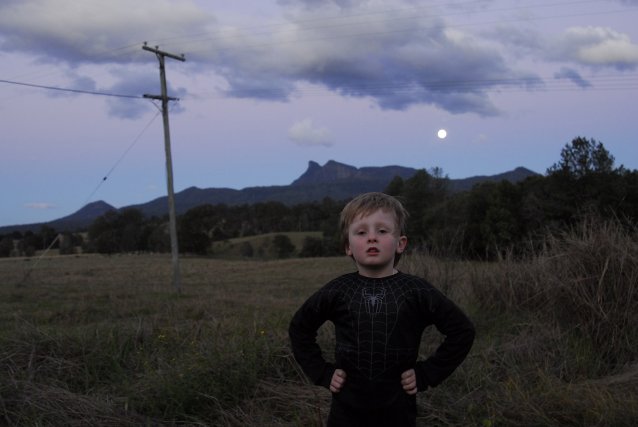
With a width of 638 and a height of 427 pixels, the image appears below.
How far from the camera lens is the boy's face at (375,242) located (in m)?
2.41

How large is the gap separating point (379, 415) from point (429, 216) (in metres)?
34.9

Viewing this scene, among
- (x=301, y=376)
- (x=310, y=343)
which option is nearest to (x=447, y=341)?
(x=310, y=343)

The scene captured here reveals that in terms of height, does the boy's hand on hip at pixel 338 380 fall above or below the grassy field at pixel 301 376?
above

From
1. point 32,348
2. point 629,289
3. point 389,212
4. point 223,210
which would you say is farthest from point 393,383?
point 223,210

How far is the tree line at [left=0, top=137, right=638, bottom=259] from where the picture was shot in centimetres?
2547

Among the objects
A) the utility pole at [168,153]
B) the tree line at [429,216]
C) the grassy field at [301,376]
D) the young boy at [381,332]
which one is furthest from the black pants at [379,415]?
the utility pole at [168,153]

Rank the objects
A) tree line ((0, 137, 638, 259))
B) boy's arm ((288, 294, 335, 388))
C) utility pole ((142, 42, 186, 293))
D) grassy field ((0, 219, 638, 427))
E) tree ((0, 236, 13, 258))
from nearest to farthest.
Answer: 1. boy's arm ((288, 294, 335, 388))
2. grassy field ((0, 219, 638, 427))
3. utility pole ((142, 42, 186, 293))
4. tree line ((0, 137, 638, 259))
5. tree ((0, 236, 13, 258))

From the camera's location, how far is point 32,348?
5074 millimetres

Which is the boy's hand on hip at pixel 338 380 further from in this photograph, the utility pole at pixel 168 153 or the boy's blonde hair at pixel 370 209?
the utility pole at pixel 168 153

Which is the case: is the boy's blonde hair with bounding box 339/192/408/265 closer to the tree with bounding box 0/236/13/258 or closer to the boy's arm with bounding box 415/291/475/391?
the boy's arm with bounding box 415/291/475/391

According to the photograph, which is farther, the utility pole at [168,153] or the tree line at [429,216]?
the tree line at [429,216]

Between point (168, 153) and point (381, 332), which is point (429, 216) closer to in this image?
point (168, 153)

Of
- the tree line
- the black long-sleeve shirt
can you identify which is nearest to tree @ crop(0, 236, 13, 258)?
the tree line

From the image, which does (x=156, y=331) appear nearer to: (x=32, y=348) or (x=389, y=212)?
(x=32, y=348)
